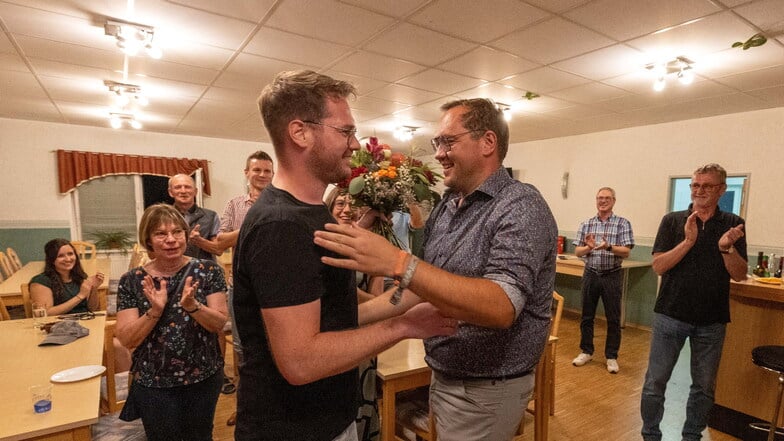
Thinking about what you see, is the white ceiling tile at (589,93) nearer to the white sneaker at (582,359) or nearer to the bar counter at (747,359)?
the bar counter at (747,359)

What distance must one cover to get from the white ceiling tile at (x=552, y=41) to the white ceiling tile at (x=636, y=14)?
9 cm

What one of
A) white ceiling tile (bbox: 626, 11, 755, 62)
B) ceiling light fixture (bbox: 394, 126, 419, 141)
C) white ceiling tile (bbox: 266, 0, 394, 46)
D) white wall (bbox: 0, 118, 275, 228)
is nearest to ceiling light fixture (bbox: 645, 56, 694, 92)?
white ceiling tile (bbox: 626, 11, 755, 62)

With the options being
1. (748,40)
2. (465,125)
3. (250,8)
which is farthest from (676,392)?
(250,8)

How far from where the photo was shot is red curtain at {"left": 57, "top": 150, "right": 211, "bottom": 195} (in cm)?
588

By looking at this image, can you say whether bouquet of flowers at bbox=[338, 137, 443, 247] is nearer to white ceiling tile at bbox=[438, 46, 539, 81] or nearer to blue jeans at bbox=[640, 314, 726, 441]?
white ceiling tile at bbox=[438, 46, 539, 81]

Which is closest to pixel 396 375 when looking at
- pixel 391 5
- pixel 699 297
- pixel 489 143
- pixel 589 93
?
pixel 489 143

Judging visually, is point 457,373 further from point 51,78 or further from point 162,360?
point 51,78

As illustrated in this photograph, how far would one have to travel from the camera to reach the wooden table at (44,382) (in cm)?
136

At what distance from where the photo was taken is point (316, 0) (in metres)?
2.18

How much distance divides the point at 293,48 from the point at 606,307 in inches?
149

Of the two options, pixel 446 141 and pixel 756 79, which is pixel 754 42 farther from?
pixel 446 141

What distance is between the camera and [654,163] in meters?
5.09

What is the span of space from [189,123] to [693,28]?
576cm

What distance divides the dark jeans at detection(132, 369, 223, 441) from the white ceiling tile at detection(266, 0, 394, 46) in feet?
6.60
